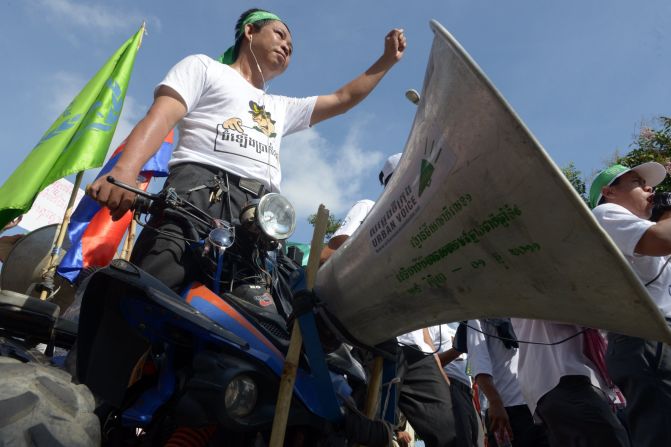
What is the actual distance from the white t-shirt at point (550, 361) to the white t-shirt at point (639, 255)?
1.36 feet

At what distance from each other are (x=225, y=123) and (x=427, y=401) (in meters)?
1.85

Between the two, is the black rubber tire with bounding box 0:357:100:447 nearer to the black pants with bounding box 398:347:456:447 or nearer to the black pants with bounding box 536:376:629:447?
the black pants with bounding box 398:347:456:447

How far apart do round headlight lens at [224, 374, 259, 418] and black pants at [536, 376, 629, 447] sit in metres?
1.76

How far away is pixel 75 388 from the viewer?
1568 mm

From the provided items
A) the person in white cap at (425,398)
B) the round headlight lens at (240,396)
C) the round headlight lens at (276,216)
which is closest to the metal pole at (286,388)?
the round headlight lens at (240,396)

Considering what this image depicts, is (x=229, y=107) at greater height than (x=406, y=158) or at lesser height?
greater

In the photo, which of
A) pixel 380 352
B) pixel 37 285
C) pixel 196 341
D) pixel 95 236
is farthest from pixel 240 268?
pixel 95 236

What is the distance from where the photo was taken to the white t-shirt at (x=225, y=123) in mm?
2455

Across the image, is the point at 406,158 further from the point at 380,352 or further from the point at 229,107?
the point at 229,107

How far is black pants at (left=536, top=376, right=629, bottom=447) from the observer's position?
252cm

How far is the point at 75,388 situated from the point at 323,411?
734 mm

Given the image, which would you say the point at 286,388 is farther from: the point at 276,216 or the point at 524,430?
the point at 524,430

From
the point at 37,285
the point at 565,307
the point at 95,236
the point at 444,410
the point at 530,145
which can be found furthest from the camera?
the point at 95,236

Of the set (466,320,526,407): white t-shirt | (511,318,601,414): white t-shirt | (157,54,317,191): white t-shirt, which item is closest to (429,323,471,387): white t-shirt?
(466,320,526,407): white t-shirt
